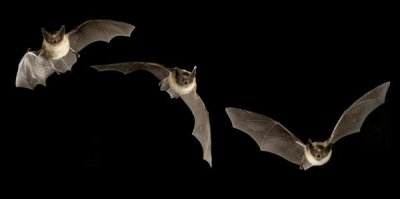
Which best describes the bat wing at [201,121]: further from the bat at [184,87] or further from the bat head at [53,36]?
the bat head at [53,36]

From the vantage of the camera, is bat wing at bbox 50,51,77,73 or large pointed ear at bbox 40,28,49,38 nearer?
large pointed ear at bbox 40,28,49,38

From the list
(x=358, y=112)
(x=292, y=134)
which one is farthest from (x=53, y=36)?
(x=358, y=112)

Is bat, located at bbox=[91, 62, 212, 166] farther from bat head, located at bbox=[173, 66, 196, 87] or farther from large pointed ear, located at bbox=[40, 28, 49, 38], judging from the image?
large pointed ear, located at bbox=[40, 28, 49, 38]

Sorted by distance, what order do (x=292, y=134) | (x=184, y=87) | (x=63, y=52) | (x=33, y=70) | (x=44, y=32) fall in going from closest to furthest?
1. (x=44, y=32)
2. (x=184, y=87)
3. (x=63, y=52)
4. (x=292, y=134)
5. (x=33, y=70)

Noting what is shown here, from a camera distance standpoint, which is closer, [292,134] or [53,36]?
[53,36]

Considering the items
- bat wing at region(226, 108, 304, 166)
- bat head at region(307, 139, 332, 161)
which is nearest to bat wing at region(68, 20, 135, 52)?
bat wing at region(226, 108, 304, 166)

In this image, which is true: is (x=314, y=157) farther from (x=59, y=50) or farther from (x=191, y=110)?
(x=59, y=50)

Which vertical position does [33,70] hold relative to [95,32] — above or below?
below

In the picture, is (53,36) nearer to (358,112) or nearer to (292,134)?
(292,134)
